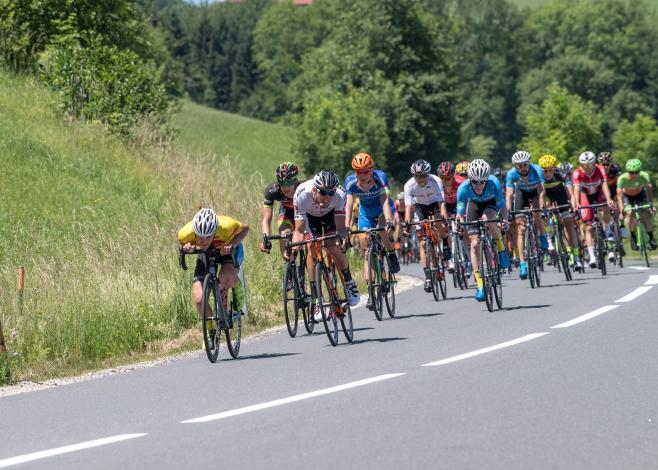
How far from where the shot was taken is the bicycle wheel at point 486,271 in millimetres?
16344

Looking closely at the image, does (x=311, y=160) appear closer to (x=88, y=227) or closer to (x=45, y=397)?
(x=88, y=227)

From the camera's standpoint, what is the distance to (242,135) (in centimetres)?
10781

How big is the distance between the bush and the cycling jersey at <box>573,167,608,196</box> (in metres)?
14.1

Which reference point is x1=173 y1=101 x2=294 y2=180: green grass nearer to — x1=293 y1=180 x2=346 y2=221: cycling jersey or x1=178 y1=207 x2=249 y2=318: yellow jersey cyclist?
x1=293 y1=180 x2=346 y2=221: cycling jersey

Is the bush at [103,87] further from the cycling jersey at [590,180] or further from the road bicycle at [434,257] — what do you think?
the road bicycle at [434,257]

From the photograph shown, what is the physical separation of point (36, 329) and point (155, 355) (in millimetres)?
1305

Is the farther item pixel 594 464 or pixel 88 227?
pixel 88 227

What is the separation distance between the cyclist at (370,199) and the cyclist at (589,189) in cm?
605

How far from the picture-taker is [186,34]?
A: 17750 centimetres

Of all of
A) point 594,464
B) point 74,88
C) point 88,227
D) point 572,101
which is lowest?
point 594,464

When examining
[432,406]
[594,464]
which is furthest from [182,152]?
[594,464]

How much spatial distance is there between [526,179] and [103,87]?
17.1 metres

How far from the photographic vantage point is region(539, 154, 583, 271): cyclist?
72.7 ft

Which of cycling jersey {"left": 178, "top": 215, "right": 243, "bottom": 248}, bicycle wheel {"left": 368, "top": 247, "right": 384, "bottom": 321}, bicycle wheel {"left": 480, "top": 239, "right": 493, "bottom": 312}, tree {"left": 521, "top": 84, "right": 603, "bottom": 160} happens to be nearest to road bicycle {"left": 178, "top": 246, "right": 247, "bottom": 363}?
cycling jersey {"left": 178, "top": 215, "right": 243, "bottom": 248}
